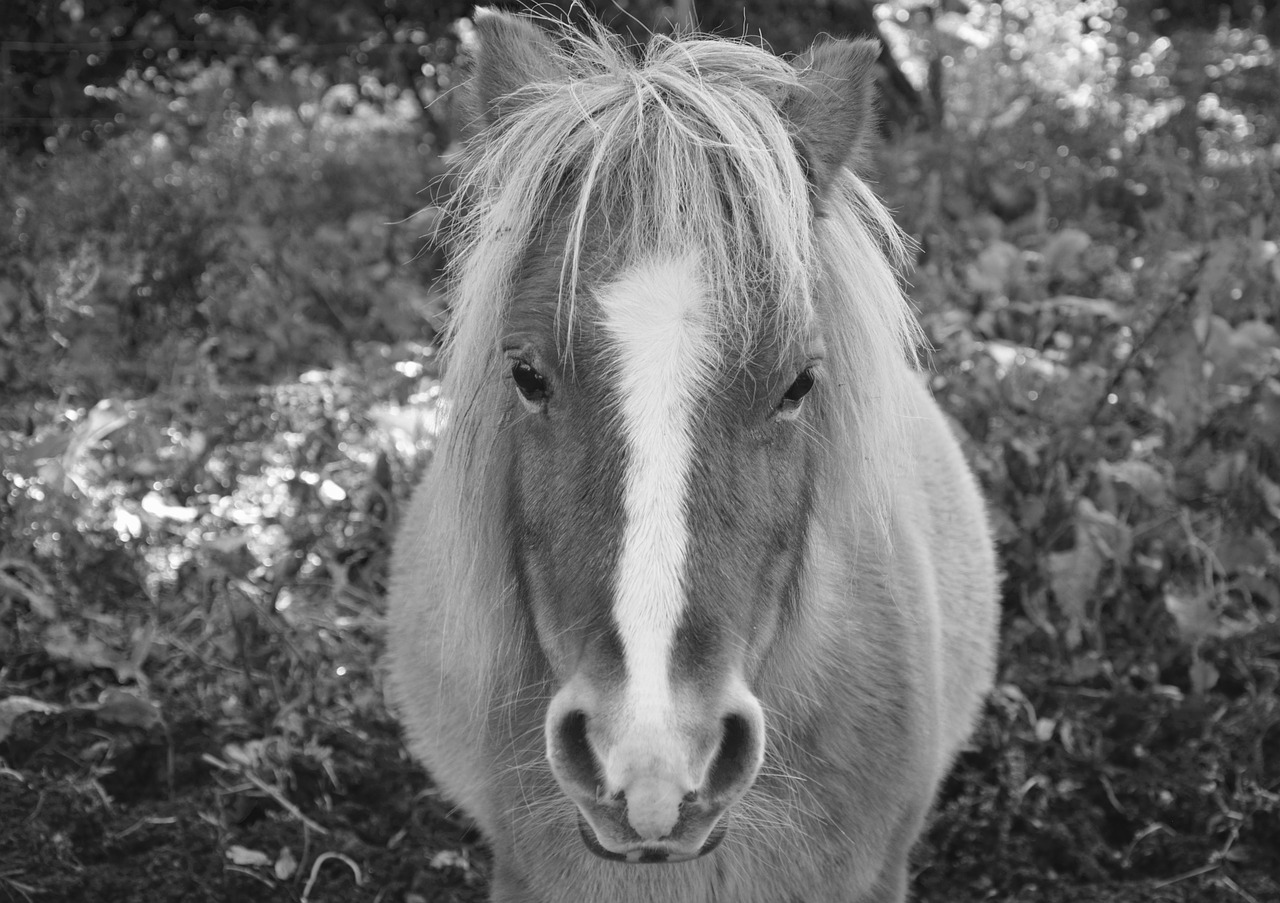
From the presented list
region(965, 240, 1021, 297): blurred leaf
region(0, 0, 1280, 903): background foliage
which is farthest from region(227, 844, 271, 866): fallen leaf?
region(965, 240, 1021, 297): blurred leaf

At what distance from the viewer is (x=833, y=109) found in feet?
6.91

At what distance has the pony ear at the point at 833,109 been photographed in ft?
6.84

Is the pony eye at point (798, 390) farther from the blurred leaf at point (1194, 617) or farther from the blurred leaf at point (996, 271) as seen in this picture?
the blurred leaf at point (996, 271)

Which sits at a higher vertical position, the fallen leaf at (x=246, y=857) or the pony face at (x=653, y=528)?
the pony face at (x=653, y=528)

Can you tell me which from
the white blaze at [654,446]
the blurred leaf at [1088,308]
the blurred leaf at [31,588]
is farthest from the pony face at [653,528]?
the blurred leaf at [1088,308]

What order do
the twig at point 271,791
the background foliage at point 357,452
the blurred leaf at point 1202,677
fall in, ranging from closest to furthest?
1. the twig at point 271,791
2. the background foliage at point 357,452
3. the blurred leaf at point 1202,677

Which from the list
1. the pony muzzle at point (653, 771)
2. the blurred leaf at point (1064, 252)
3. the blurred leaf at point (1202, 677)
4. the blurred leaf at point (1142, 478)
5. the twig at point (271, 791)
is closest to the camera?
the pony muzzle at point (653, 771)

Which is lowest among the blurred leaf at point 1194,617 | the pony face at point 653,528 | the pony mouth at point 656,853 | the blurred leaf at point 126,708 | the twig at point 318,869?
the twig at point 318,869

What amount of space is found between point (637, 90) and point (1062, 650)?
2.49 meters

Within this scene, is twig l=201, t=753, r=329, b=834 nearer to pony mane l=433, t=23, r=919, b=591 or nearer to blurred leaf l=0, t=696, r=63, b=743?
blurred leaf l=0, t=696, r=63, b=743

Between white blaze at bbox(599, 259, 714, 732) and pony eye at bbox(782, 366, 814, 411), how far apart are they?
0.20m

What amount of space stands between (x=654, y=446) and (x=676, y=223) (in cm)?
38

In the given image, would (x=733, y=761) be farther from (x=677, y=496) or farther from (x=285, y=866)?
(x=285, y=866)

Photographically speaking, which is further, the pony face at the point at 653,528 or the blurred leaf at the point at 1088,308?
the blurred leaf at the point at 1088,308
